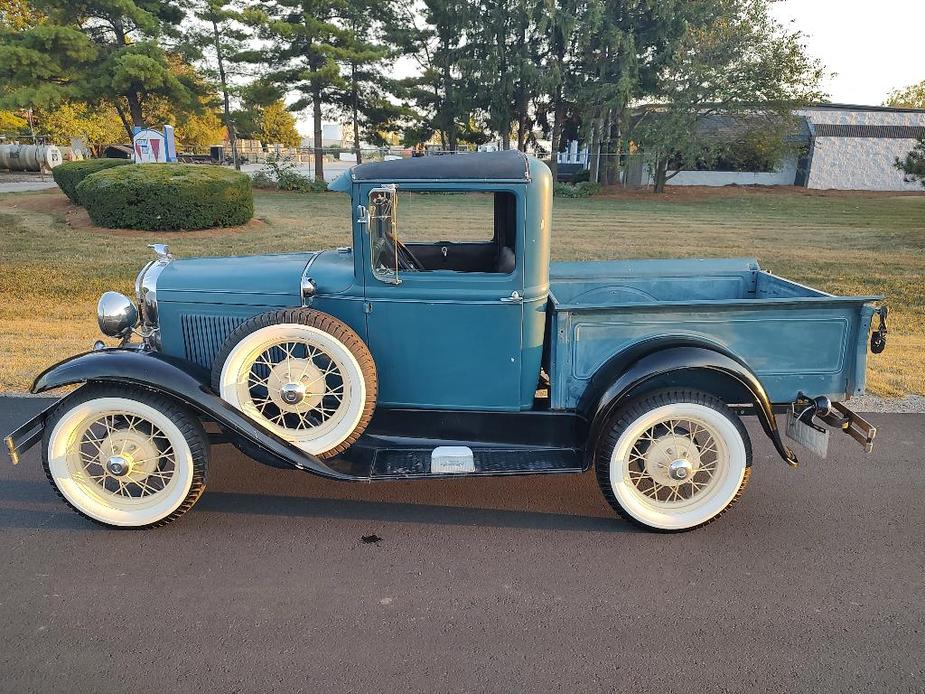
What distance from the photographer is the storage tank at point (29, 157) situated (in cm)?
2981

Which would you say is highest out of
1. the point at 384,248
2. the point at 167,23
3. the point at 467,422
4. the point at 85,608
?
the point at 167,23

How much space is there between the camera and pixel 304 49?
92.2 ft

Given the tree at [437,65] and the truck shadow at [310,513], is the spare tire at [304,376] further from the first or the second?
the tree at [437,65]

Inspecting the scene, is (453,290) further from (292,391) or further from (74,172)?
(74,172)

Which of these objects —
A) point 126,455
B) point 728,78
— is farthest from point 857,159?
point 126,455

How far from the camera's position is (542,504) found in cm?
379

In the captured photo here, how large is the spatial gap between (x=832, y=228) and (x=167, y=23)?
25400 millimetres

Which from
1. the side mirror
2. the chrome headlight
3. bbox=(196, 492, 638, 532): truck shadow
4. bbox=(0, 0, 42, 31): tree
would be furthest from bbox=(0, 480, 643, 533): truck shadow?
bbox=(0, 0, 42, 31): tree

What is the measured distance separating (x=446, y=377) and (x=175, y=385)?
1.42m

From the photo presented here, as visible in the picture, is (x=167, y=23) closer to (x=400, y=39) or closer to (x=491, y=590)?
(x=400, y=39)

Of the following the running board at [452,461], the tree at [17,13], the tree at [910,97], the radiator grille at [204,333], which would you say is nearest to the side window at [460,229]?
the running board at [452,461]

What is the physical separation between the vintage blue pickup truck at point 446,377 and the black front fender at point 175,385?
1 centimetres

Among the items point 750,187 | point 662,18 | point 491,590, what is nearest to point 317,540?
point 491,590

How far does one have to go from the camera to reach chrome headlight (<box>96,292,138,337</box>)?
12.6ft
